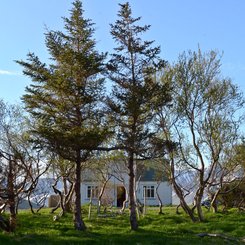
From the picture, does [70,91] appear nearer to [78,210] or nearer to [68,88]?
[68,88]

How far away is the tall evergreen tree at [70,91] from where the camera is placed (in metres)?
21.2

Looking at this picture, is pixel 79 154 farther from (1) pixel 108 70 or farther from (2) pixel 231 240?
A: (2) pixel 231 240

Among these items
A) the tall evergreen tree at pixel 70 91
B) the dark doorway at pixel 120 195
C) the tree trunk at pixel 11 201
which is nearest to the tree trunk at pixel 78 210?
the tall evergreen tree at pixel 70 91

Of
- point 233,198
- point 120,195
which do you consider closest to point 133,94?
point 233,198

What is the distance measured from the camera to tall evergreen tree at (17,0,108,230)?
2119 centimetres

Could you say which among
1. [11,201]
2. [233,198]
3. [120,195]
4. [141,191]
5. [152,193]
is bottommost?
[11,201]

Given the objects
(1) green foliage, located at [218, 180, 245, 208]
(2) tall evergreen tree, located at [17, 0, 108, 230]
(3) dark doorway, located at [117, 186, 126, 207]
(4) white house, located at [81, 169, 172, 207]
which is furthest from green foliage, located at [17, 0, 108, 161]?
(3) dark doorway, located at [117, 186, 126, 207]

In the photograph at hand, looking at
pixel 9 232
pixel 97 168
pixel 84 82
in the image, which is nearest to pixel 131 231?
pixel 9 232

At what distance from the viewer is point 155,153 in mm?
22000

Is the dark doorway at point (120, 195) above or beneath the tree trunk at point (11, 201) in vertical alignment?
above

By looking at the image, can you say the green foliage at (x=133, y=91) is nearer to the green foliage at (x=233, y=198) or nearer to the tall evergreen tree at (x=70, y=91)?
the tall evergreen tree at (x=70, y=91)

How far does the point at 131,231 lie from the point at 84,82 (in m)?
7.22

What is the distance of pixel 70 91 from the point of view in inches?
837

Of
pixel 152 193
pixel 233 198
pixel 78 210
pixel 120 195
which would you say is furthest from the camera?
pixel 152 193
